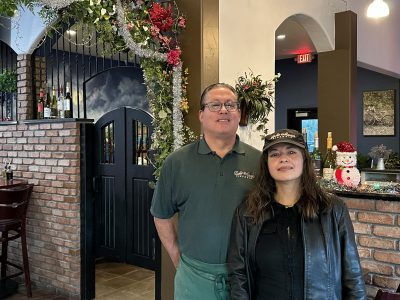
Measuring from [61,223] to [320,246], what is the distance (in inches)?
125

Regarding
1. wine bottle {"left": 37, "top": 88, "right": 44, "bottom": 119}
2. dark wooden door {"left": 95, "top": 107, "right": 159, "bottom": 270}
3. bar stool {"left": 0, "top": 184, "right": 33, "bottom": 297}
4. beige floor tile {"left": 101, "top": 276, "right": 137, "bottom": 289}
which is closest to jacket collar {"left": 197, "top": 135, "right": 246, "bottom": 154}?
dark wooden door {"left": 95, "top": 107, "right": 159, "bottom": 270}

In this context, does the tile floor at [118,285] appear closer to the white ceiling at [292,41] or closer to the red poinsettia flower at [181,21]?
the red poinsettia flower at [181,21]

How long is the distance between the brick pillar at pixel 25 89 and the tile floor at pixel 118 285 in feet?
6.19

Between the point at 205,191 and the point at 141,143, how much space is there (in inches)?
85.8

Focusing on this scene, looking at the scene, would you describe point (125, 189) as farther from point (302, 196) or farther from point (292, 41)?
point (292, 41)

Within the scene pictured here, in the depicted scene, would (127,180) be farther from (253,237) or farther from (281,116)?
(281,116)

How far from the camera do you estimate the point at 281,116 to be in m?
9.40

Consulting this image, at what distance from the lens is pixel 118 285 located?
4.38 metres

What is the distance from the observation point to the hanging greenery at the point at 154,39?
9.52ft

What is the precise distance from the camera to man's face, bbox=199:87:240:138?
6.21 ft

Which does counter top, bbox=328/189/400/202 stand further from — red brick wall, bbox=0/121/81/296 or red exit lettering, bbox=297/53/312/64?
red exit lettering, bbox=297/53/312/64

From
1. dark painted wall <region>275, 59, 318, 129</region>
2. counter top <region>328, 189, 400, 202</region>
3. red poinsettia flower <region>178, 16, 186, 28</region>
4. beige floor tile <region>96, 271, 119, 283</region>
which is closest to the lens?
counter top <region>328, 189, 400, 202</region>

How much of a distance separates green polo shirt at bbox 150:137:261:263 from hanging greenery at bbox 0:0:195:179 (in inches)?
45.8

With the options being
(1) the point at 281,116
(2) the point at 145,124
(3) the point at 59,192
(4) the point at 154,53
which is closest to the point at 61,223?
(3) the point at 59,192
